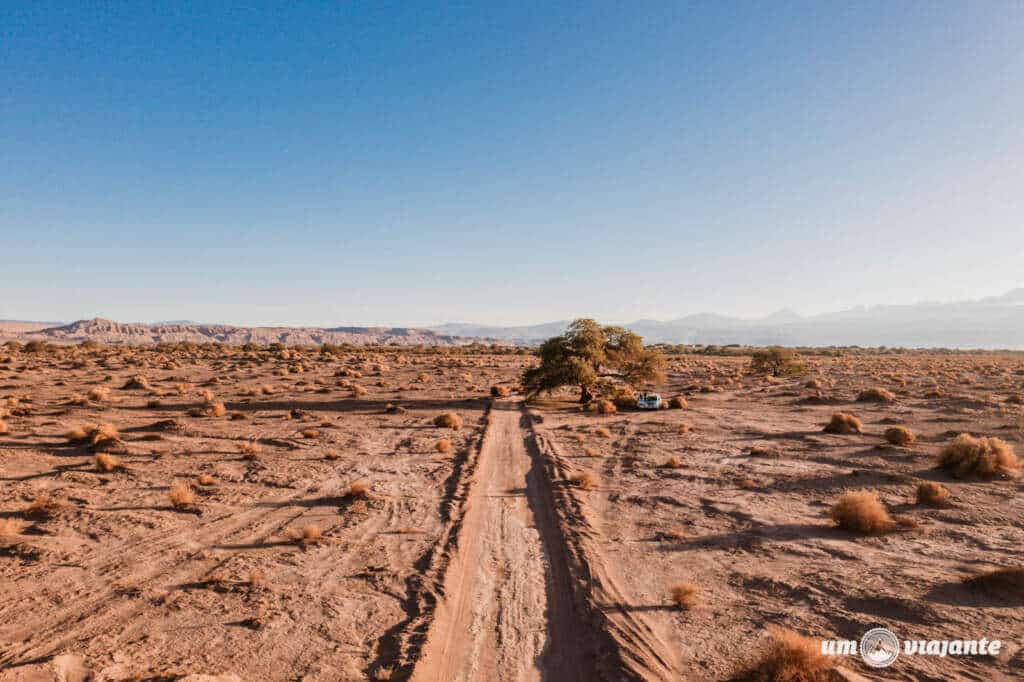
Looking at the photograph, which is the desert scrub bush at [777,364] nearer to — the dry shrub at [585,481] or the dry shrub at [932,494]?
the dry shrub at [932,494]

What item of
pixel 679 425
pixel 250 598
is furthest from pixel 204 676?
pixel 679 425

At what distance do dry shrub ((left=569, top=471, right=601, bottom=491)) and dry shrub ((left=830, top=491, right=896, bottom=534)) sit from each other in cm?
666

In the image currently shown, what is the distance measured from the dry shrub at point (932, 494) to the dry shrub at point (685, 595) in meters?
9.32

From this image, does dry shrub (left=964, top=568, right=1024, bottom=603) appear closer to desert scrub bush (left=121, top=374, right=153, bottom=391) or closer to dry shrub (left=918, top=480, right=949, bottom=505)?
dry shrub (left=918, top=480, right=949, bottom=505)

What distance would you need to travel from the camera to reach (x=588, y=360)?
3338 cm

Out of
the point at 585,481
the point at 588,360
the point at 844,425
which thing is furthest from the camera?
the point at 588,360

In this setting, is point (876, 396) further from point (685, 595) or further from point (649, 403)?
point (685, 595)

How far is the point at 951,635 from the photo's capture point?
23.9 feet

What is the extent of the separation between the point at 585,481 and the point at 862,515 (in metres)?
7.40

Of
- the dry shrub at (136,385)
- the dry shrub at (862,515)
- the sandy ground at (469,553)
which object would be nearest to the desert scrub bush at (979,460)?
the sandy ground at (469,553)

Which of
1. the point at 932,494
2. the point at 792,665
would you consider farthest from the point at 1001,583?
the point at 792,665

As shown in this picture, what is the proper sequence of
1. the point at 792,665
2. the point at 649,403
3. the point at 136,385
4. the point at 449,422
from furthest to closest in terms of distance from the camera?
the point at 136,385, the point at 649,403, the point at 449,422, the point at 792,665

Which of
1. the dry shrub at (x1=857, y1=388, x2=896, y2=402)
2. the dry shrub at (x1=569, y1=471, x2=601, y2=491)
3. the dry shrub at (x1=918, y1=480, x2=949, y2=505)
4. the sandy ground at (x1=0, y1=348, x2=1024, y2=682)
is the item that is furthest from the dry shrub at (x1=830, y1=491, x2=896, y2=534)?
the dry shrub at (x1=857, y1=388, x2=896, y2=402)

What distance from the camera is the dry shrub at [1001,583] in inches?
324
